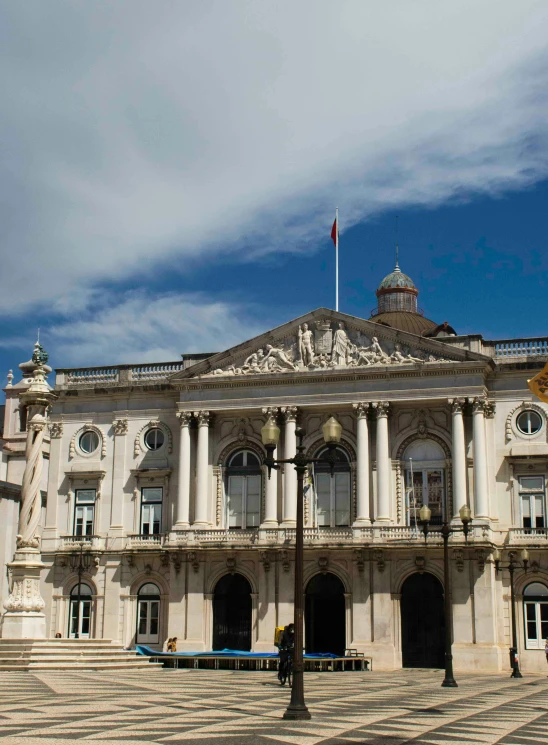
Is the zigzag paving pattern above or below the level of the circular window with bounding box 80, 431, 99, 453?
below

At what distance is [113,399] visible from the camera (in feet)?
187

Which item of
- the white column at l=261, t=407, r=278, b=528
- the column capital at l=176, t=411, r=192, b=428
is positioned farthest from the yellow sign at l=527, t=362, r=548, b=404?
the column capital at l=176, t=411, r=192, b=428

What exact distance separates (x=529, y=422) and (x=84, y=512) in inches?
936

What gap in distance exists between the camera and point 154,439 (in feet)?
184

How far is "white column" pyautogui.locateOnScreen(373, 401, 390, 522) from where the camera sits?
4994 centimetres

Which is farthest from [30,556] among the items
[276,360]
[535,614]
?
[535,614]

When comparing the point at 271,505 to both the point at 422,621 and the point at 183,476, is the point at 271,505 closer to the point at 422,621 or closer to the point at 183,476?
the point at 183,476

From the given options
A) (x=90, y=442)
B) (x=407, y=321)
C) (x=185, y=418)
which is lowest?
(x=90, y=442)

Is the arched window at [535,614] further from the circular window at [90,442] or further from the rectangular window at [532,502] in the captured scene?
the circular window at [90,442]

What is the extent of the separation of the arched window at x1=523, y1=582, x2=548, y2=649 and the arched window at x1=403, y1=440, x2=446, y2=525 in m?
5.32

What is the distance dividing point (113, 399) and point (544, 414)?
2279 centimetres

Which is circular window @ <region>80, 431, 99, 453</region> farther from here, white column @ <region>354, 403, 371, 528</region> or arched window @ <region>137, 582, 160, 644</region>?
white column @ <region>354, 403, 371, 528</region>

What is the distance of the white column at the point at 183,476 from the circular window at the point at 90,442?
546cm

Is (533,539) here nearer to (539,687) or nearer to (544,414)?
(544,414)
